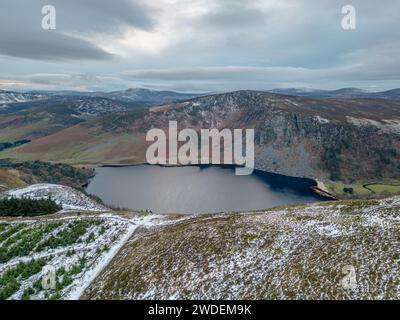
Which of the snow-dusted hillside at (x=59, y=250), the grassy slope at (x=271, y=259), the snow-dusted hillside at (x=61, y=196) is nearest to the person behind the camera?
the grassy slope at (x=271, y=259)

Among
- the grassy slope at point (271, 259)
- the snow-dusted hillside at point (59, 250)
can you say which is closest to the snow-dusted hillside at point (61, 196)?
the snow-dusted hillside at point (59, 250)

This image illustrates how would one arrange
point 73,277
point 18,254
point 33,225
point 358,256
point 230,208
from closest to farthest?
point 358,256, point 73,277, point 18,254, point 33,225, point 230,208

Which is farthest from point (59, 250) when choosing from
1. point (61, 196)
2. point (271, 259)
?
point (61, 196)

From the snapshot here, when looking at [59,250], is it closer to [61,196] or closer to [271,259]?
[271,259]

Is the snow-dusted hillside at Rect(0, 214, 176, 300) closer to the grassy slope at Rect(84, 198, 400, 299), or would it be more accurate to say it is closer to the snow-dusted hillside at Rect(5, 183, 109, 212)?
the grassy slope at Rect(84, 198, 400, 299)

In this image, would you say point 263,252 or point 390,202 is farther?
point 390,202

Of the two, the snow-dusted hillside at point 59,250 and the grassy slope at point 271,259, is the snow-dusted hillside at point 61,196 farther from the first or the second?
the grassy slope at point 271,259
